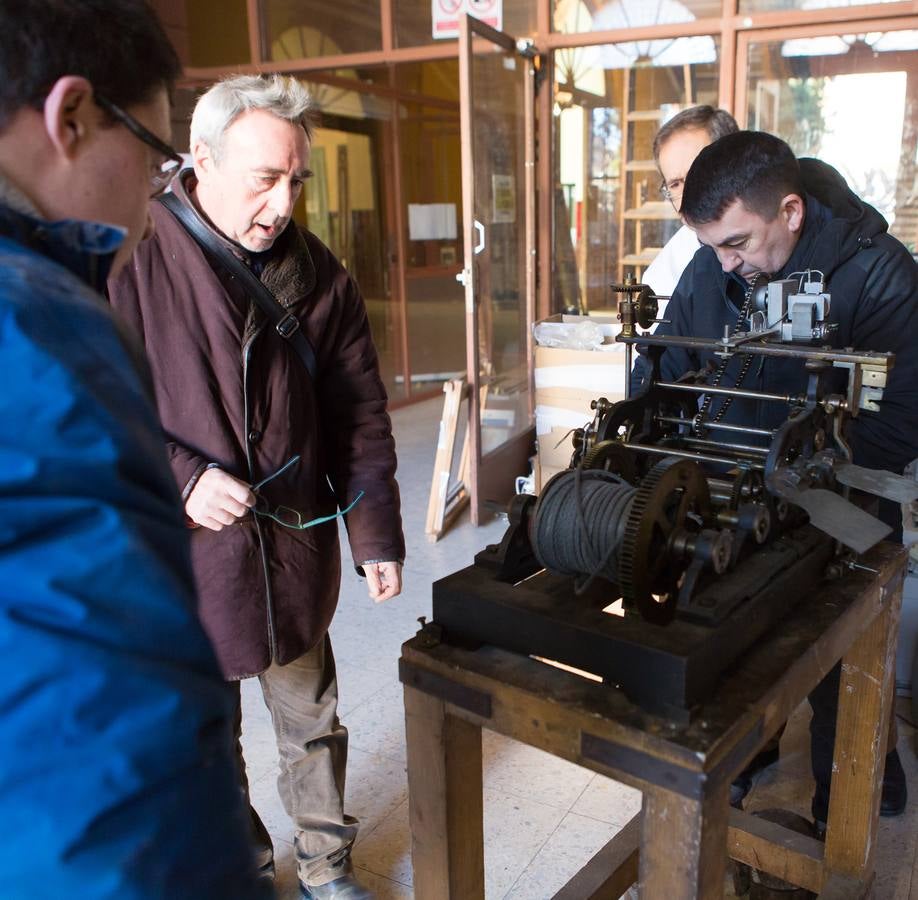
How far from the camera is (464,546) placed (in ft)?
13.2

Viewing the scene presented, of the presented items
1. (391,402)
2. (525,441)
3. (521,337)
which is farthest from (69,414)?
(391,402)

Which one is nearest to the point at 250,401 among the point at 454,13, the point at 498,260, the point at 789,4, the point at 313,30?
the point at 498,260

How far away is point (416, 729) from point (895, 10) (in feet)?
13.4

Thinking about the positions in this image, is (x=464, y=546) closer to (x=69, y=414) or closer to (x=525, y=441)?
(x=525, y=441)

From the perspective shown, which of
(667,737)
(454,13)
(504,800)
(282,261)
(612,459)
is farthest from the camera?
(454,13)

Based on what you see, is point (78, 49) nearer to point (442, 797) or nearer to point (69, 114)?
point (69, 114)

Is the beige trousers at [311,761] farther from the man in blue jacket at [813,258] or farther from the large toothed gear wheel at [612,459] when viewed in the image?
the man in blue jacket at [813,258]

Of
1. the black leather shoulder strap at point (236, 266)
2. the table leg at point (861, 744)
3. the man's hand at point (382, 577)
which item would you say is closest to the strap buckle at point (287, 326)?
the black leather shoulder strap at point (236, 266)

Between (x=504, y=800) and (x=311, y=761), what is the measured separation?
63 centimetres

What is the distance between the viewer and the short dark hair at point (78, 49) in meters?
0.68

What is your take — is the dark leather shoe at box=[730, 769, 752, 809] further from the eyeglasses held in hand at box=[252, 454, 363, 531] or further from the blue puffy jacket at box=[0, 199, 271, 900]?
the blue puffy jacket at box=[0, 199, 271, 900]

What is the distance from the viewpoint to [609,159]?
4.88 meters

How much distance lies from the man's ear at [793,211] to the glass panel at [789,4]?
9.58 ft

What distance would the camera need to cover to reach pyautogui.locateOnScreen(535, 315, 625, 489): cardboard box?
403 cm
